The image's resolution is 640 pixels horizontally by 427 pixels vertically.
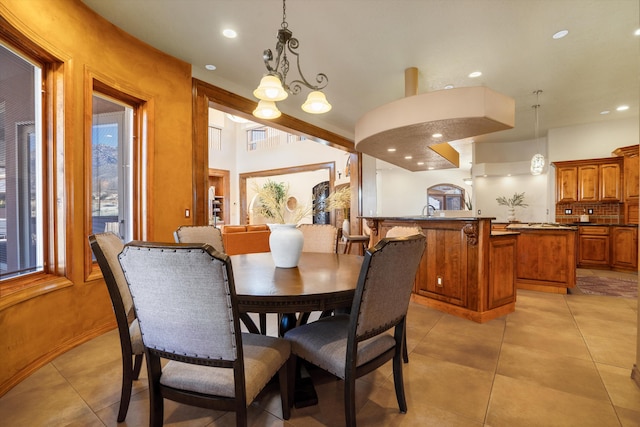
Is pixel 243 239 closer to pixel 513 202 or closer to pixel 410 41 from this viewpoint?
pixel 410 41

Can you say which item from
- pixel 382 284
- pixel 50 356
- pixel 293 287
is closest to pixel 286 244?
pixel 293 287

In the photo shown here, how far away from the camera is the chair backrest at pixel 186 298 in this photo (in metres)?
1.05

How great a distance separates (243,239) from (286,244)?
3824 mm

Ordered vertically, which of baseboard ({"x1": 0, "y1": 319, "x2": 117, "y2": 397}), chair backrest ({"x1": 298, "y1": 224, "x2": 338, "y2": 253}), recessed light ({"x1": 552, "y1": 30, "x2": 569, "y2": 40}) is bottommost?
baseboard ({"x1": 0, "y1": 319, "x2": 117, "y2": 397})

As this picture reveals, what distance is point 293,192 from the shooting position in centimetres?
1169

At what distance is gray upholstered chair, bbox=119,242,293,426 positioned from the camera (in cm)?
106

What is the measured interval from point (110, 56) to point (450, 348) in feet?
12.4

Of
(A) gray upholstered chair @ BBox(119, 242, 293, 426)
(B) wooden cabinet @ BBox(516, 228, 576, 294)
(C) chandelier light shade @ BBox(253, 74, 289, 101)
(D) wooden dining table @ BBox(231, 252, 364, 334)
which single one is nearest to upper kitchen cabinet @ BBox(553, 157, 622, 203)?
(B) wooden cabinet @ BBox(516, 228, 576, 294)

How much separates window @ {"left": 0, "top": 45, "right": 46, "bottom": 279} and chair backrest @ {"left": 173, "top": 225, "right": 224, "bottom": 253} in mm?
974

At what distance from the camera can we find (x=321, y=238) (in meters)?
3.03

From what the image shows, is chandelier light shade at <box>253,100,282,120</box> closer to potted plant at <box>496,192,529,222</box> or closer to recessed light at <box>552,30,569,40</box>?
recessed light at <box>552,30,569,40</box>

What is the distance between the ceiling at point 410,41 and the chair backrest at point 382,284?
86.8 inches

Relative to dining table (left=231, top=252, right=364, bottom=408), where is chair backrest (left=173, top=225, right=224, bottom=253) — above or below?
above

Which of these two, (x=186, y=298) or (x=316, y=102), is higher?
(x=316, y=102)
